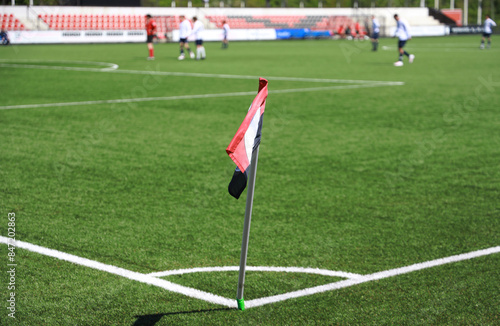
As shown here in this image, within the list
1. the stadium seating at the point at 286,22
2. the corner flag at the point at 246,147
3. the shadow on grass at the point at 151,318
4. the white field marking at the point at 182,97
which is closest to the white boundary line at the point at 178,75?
the white field marking at the point at 182,97

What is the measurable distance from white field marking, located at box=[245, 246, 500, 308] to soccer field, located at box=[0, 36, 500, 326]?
0.01 m

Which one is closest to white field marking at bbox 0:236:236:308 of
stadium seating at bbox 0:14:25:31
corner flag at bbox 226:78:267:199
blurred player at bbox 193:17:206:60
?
corner flag at bbox 226:78:267:199

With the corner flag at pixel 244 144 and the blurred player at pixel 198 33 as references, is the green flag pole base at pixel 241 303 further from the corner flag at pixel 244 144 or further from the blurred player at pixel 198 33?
the blurred player at pixel 198 33

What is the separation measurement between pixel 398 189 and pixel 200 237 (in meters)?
2.49

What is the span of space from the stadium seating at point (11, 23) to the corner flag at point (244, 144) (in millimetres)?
47583

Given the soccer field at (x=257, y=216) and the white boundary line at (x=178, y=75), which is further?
the white boundary line at (x=178, y=75)

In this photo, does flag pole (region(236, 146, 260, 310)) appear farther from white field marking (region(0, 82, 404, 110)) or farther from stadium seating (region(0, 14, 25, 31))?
stadium seating (region(0, 14, 25, 31))

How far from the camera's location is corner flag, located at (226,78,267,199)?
2.99m

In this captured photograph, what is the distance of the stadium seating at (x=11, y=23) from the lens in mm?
46719

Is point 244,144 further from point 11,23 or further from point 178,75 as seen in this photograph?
point 11,23

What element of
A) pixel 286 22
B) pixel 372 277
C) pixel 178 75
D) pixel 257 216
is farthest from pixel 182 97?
pixel 286 22

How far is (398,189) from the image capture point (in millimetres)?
6621

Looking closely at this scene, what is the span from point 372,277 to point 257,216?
161 centimetres

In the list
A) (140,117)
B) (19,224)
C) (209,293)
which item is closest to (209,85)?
(140,117)
